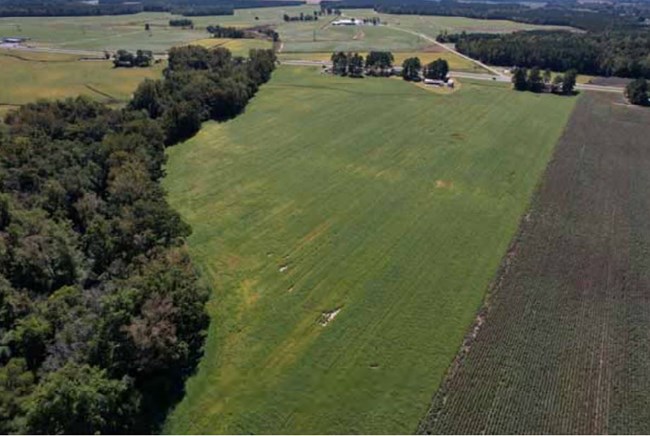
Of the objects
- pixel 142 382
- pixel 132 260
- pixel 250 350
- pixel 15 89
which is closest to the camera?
pixel 142 382

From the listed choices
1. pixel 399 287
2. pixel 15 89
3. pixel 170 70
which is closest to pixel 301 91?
pixel 170 70

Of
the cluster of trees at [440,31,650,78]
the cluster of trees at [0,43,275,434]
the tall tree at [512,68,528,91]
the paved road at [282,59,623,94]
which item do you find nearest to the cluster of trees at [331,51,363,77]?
the paved road at [282,59,623,94]

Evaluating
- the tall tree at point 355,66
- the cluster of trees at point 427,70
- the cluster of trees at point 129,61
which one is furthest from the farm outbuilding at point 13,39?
the cluster of trees at point 427,70

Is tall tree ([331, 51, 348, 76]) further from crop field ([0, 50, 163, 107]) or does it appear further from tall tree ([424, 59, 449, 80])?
crop field ([0, 50, 163, 107])

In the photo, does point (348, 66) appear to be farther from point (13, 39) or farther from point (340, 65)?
point (13, 39)

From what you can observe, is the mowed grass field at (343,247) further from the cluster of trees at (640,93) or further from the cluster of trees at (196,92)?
the cluster of trees at (640,93)

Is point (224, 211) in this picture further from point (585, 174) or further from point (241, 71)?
point (241, 71)

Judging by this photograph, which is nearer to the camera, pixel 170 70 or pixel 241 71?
pixel 241 71
